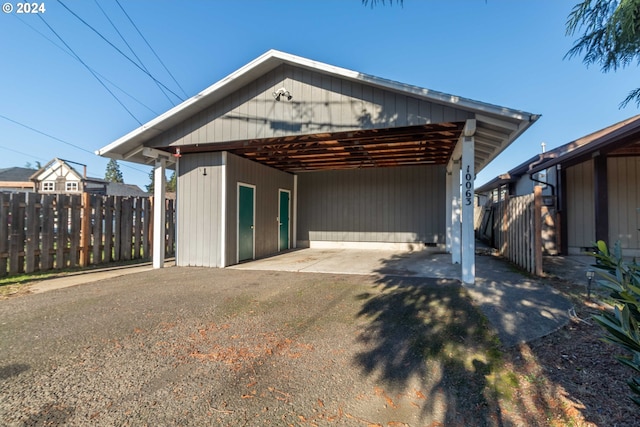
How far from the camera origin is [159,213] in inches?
313

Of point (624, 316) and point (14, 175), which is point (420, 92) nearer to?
point (624, 316)

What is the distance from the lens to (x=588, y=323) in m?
3.51

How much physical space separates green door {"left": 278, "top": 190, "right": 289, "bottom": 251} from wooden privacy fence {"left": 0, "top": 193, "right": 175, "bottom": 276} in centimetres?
424

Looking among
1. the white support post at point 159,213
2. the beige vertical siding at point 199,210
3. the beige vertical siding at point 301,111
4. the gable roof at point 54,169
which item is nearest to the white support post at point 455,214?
the beige vertical siding at point 301,111

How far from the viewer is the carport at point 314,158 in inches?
227

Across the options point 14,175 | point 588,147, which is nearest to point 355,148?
point 588,147

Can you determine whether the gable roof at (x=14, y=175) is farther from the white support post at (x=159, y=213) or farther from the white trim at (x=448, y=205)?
the white trim at (x=448, y=205)

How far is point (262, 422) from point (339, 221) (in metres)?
10.2

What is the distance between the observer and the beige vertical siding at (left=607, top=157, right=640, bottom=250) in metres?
8.20

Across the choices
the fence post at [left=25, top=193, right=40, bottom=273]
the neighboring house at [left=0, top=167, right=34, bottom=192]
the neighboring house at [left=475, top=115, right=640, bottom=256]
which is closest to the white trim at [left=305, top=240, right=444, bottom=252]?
the neighboring house at [left=475, top=115, right=640, bottom=256]

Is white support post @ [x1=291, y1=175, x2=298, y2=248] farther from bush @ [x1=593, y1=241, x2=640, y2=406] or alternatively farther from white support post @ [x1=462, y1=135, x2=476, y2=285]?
bush @ [x1=593, y1=241, x2=640, y2=406]

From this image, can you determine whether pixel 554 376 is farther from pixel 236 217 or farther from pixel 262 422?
pixel 236 217

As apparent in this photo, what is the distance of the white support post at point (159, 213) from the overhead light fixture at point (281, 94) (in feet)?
12.5

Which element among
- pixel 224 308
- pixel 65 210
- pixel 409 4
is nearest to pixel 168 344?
pixel 224 308
